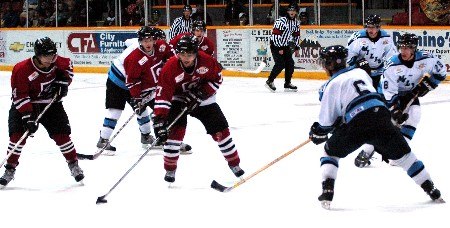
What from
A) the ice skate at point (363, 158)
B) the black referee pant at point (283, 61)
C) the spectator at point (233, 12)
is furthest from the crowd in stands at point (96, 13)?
the ice skate at point (363, 158)

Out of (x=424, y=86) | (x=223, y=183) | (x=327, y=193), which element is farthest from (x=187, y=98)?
(x=424, y=86)

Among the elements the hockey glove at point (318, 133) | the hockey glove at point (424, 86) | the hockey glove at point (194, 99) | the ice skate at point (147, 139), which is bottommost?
the ice skate at point (147, 139)

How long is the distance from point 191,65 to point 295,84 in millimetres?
6801

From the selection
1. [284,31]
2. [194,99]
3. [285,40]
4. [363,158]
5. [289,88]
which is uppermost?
[284,31]

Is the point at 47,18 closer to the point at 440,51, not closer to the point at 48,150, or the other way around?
the point at 440,51

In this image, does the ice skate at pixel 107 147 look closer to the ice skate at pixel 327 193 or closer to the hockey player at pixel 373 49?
the hockey player at pixel 373 49

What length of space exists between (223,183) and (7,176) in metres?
1.34

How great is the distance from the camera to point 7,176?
209 inches

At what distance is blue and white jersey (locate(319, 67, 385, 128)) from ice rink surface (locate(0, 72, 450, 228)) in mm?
534

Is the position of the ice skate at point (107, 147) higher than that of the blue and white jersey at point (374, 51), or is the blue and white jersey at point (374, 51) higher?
the blue and white jersey at point (374, 51)

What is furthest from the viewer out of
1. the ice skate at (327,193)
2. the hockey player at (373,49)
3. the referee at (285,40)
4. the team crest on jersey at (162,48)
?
the referee at (285,40)

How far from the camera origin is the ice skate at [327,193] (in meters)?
4.50

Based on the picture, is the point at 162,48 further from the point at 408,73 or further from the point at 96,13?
the point at 96,13

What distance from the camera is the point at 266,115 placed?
8.69 meters
